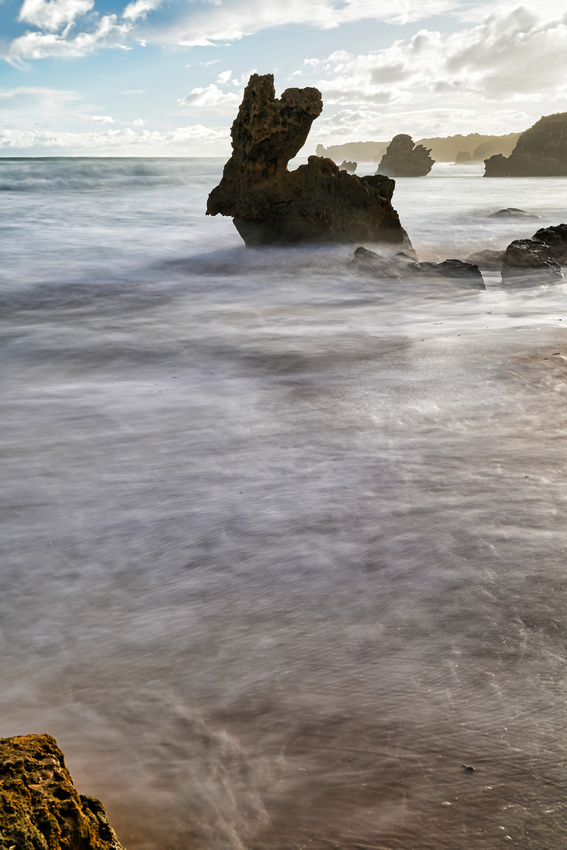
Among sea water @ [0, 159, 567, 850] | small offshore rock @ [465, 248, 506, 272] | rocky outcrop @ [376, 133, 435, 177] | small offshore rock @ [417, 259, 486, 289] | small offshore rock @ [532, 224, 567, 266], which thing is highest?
rocky outcrop @ [376, 133, 435, 177]

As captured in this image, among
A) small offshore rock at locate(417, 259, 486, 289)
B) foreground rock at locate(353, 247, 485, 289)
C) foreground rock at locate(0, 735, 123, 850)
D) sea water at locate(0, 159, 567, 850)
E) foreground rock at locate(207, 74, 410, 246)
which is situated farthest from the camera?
foreground rock at locate(207, 74, 410, 246)

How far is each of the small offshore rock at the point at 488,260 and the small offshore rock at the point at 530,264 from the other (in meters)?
0.36

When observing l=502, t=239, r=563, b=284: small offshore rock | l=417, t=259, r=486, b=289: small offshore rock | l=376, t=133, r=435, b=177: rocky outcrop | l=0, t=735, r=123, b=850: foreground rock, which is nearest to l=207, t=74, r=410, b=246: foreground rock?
l=417, t=259, r=486, b=289: small offshore rock

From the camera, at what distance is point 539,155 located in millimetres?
63312

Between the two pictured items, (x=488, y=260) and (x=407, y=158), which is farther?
(x=407, y=158)

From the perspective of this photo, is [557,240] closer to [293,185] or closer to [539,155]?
[293,185]

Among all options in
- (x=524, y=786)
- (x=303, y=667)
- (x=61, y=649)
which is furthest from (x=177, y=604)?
(x=524, y=786)

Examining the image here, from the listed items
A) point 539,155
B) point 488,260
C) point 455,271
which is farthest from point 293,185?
point 539,155

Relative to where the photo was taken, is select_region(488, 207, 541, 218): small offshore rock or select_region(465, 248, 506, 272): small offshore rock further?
select_region(488, 207, 541, 218): small offshore rock

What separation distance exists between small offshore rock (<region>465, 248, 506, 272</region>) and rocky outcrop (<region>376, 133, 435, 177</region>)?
52.9m

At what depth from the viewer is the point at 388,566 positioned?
2.71m

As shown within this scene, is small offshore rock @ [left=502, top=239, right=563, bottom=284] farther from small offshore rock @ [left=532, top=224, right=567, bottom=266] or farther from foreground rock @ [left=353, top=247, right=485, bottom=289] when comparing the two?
foreground rock @ [left=353, top=247, right=485, bottom=289]

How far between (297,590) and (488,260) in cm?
1139

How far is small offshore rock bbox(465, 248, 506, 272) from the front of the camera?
12148 mm
